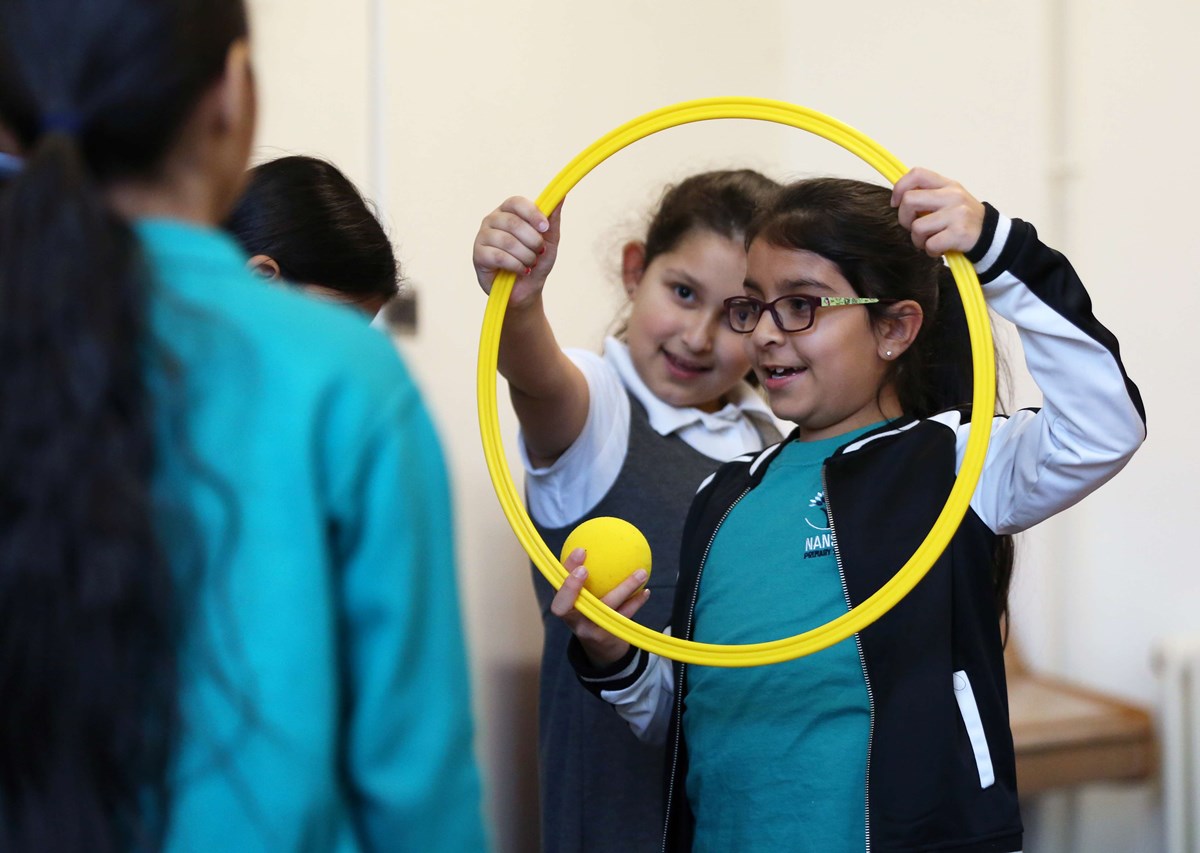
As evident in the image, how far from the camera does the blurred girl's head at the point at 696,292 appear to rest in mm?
1610

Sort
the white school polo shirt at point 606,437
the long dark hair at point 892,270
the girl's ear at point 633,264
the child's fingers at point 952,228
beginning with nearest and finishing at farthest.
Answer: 1. the child's fingers at point 952,228
2. the long dark hair at point 892,270
3. the white school polo shirt at point 606,437
4. the girl's ear at point 633,264

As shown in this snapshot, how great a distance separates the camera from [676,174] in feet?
A: 8.21

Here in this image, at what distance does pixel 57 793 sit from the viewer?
0.62 m

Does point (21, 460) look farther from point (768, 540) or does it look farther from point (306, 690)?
point (768, 540)

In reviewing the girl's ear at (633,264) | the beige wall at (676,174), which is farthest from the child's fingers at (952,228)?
the beige wall at (676,174)

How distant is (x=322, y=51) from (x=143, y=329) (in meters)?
1.54

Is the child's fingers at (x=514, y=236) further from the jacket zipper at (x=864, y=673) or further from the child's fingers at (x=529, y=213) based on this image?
the jacket zipper at (x=864, y=673)

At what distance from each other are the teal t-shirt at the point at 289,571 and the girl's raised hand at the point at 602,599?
491 mm

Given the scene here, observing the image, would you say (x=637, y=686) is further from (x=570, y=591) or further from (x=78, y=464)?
(x=78, y=464)

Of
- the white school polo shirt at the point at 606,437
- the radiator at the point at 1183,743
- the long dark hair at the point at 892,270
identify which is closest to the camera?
the long dark hair at the point at 892,270

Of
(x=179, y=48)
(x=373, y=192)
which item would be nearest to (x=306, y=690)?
(x=179, y=48)

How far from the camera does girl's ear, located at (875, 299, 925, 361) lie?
130 cm

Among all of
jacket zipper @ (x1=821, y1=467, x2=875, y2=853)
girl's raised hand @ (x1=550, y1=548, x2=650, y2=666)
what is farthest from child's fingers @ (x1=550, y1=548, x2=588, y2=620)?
jacket zipper @ (x1=821, y1=467, x2=875, y2=853)

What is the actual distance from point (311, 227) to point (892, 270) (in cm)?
63
